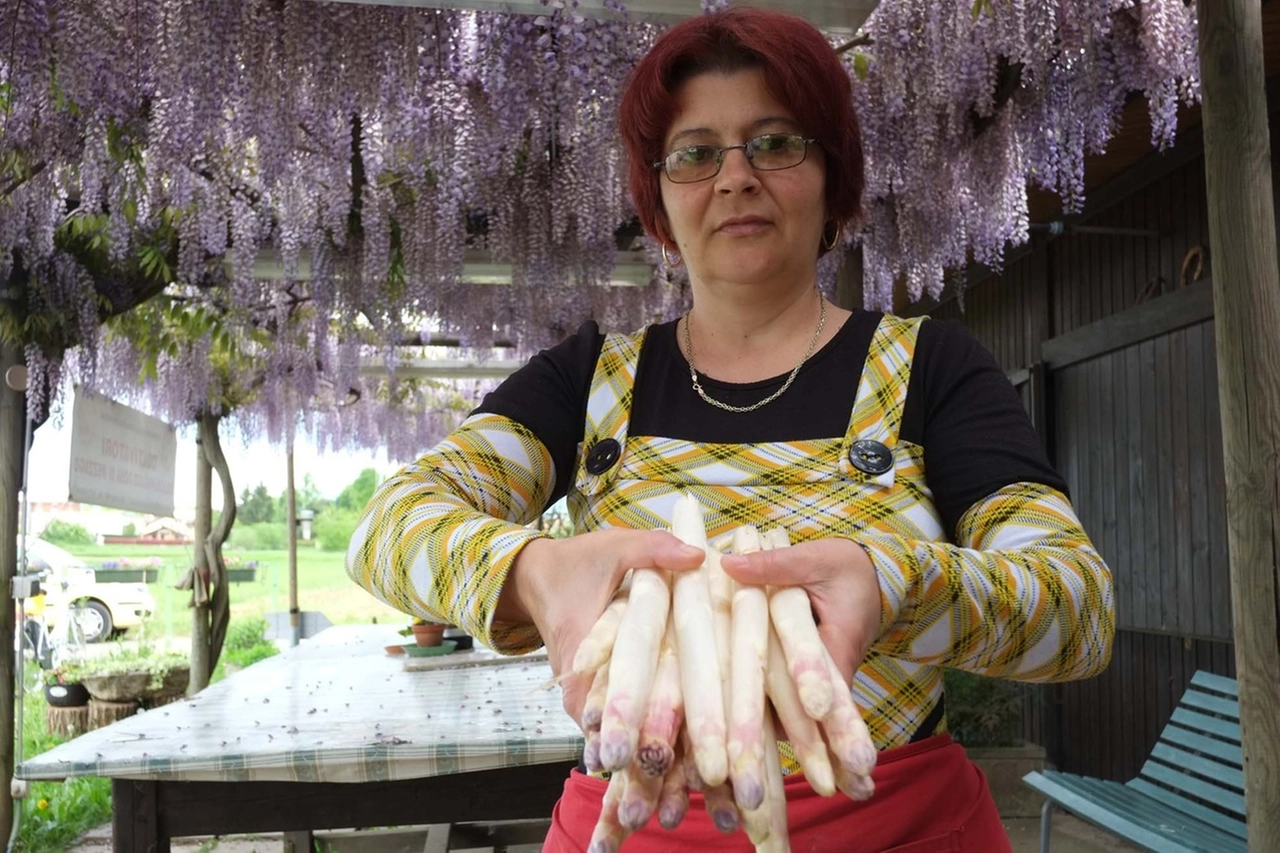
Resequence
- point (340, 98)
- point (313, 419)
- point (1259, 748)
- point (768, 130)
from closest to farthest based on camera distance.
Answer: point (768, 130) < point (1259, 748) < point (340, 98) < point (313, 419)

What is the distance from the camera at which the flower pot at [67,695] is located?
6484 mm

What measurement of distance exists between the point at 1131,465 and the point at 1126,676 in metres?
0.98

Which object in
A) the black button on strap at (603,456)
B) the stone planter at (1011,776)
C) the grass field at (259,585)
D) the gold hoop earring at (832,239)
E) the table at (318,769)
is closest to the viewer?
the black button on strap at (603,456)

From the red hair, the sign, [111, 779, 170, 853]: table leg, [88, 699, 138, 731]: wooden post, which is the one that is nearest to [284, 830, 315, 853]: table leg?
[111, 779, 170, 853]: table leg

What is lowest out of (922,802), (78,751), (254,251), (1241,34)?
(78,751)

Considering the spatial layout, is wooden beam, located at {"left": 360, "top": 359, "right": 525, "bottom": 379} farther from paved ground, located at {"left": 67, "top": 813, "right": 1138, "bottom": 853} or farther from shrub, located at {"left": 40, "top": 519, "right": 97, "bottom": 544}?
paved ground, located at {"left": 67, "top": 813, "right": 1138, "bottom": 853}

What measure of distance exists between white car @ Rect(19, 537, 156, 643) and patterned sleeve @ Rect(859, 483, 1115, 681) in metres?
8.73

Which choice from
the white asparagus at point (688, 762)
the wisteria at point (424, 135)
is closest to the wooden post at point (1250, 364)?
the wisteria at point (424, 135)

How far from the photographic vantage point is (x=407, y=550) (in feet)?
2.61

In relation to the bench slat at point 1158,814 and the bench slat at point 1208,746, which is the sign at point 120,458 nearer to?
the bench slat at point 1158,814

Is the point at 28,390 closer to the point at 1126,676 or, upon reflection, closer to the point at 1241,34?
the point at 1241,34

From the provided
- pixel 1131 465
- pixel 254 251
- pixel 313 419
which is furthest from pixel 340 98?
pixel 313 419

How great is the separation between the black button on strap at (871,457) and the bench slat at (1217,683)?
2.97m

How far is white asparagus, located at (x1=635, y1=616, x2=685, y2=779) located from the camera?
1.82 ft
